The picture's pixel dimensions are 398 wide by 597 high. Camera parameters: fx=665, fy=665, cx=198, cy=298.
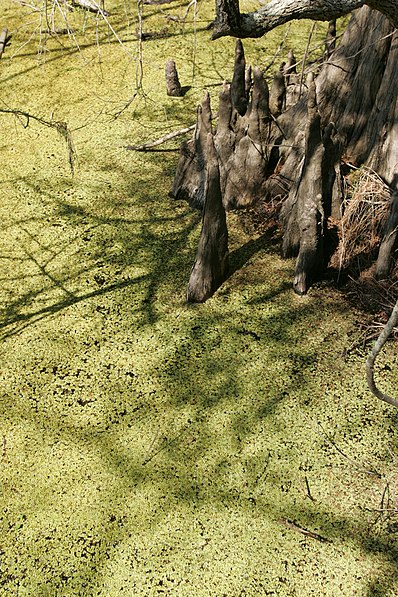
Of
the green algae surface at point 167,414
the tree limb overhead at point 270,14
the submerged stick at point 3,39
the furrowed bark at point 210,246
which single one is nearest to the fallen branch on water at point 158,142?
the green algae surface at point 167,414

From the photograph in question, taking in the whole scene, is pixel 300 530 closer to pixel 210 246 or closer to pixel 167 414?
pixel 167 414

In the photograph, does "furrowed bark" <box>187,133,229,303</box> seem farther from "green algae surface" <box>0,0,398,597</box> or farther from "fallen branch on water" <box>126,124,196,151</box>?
"fallen branch on water" <box>126,124,196,151</box>

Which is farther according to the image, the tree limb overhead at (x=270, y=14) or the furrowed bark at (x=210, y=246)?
the furrowed bark at (x=210, y=246)

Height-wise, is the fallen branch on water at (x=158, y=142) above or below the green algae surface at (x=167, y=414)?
above

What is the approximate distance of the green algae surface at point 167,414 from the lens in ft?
6.46

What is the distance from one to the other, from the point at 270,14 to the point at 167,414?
136 centimetres

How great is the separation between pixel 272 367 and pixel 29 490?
0.98 m

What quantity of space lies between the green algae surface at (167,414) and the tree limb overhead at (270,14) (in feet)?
2.83

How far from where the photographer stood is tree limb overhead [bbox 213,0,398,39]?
1759 millimetres

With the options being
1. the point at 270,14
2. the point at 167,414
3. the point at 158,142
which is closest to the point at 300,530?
the point at 167,414

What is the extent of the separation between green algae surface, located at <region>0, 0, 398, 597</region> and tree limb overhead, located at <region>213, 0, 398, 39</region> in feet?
2.83

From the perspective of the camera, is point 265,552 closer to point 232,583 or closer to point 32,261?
point 232,583

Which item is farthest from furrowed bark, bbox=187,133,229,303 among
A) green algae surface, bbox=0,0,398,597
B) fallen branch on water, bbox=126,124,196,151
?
fallen branch on water, bbox=126,124,196,151

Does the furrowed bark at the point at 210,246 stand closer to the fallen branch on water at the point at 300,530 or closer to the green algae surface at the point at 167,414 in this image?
the green algae surface at the point at 167,414
